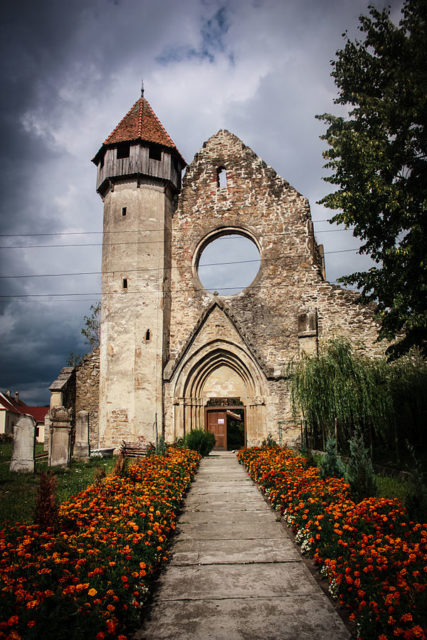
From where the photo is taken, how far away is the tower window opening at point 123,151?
1912 centimetres

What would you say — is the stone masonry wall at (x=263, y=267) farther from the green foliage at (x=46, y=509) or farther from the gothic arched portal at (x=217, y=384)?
the green foliage at (x=46, y=509)

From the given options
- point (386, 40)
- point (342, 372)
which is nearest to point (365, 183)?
point (386, 40)

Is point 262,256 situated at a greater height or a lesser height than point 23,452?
greater

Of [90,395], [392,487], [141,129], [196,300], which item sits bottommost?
[392,487]

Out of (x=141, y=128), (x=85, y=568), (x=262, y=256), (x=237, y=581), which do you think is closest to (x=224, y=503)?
(x=237, y=581)

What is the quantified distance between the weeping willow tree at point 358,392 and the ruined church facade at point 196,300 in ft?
9.30

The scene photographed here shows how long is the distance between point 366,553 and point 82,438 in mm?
11831

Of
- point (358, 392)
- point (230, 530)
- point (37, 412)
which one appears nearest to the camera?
point (230, 530)

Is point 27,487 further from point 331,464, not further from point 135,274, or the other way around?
point 135,274

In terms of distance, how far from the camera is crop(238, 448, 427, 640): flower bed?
3.25 metres

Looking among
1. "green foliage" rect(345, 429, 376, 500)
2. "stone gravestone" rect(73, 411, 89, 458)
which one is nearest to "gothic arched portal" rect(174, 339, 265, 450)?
"stone gravestone" rect(73, 411, 89, 458)

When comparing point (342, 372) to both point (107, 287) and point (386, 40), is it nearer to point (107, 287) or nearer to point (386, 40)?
point (386, 40)

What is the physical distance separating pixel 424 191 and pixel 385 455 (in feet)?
27.0

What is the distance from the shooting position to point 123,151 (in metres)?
19.2
